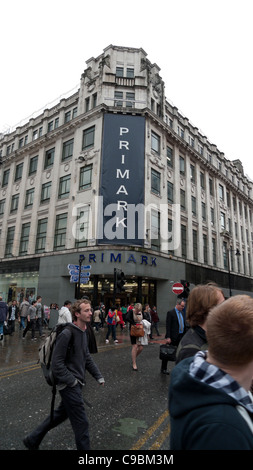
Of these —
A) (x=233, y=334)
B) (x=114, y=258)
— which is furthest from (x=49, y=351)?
(x=114, y=258)

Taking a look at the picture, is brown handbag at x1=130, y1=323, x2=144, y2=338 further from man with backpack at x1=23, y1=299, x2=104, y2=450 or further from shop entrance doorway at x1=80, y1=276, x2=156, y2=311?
shop entrance doorway at x1=80, y1=276, x2=156, y2=311

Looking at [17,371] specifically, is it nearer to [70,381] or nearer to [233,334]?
[70,381]

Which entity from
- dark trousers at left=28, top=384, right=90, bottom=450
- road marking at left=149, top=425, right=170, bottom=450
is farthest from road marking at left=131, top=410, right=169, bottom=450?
dark trousers at left=28, top=384, right=90, bottom=450

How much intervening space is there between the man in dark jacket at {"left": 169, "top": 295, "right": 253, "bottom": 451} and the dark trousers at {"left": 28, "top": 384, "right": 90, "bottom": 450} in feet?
7.22

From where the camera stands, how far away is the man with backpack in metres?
2.95

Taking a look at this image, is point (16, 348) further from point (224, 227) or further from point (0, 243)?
point (224, 227)

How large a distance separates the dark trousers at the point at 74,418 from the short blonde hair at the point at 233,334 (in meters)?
2.42

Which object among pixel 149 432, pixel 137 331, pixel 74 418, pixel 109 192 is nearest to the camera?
pixel 74 418

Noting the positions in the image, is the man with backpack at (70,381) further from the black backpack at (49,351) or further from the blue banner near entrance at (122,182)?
the blue banner near entrance at (122,182)

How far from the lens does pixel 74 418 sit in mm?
2961

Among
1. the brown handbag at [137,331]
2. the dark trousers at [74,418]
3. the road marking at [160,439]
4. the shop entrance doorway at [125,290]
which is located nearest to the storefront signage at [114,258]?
the shop entrance doorway at [125,290]

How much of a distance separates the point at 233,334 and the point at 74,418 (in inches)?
102
